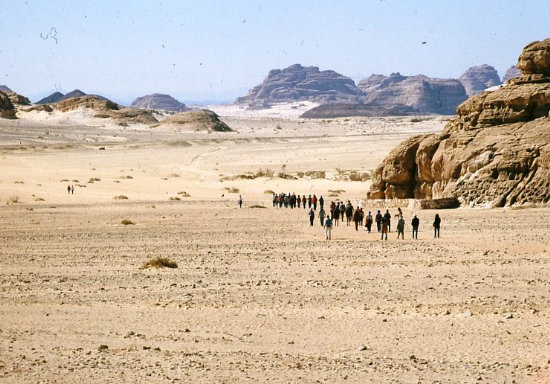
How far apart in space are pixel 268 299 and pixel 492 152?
1504 centimetres

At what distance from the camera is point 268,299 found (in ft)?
48.8

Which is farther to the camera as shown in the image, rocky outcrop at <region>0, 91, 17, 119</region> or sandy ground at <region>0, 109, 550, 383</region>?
rocky outcrop at <region>0, 91, 17, 119</region>

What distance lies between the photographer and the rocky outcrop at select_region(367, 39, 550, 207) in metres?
27.0

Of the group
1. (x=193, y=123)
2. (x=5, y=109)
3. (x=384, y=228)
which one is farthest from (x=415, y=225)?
(x=5, y=109)

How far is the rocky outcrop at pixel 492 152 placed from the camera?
27031 millimetres

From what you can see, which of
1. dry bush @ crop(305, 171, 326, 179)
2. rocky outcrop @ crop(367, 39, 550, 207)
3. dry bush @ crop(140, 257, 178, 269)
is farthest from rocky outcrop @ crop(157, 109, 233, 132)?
dry bush @ crop(140, 257, 178, 269)

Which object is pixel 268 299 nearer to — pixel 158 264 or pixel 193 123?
pixel 158 264

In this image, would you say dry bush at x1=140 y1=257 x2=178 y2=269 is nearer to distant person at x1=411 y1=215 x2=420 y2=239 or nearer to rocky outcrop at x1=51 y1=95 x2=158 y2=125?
distant person at x1=411 y1=215 x2=420 y2=239

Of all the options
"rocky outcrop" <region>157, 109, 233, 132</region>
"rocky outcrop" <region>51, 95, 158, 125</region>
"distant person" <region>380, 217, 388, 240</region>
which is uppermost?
"rocky outcrop" <region>51, 95, 158, 125</region>

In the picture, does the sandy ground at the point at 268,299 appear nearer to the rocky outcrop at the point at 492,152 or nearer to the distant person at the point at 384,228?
the distant person at the point at 384,228

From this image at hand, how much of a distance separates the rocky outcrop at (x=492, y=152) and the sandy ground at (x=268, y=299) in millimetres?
1299

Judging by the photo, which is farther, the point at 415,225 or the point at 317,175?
the point at 317,175

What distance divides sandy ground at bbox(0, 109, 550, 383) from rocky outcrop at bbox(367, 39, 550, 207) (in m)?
1.30

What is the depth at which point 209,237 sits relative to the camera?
24797 mm
